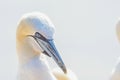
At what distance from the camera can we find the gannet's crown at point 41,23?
35.7 feet

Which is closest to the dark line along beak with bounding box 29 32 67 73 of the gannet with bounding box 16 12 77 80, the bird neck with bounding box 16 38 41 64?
the gannet with bounding box 16 12 77 80

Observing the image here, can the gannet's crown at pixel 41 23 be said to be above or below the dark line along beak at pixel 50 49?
above

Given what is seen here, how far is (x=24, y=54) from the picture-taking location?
11.3 metres

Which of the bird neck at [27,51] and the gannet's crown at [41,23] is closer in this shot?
the gannet's crown at [41,23]

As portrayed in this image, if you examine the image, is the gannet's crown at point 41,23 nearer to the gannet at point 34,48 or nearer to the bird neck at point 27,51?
Result: the gannet at point 34,48

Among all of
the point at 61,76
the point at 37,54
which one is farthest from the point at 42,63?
the point at 61,76

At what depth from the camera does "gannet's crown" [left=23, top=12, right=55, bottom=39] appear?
10891 mm

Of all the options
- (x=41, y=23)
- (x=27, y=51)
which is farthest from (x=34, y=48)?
(x=41, y=23)

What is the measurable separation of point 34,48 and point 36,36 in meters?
0.24

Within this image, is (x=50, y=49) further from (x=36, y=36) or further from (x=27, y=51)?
(x=27, y=51)

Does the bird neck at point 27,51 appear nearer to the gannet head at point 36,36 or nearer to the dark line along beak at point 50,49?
the gannet head at point 36,36

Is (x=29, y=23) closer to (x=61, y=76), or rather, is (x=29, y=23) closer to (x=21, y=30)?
(x=21, y=30)

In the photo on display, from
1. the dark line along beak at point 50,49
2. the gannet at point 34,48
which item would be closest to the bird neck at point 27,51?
the gannet at point 34,48

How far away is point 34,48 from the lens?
11.2 metres
